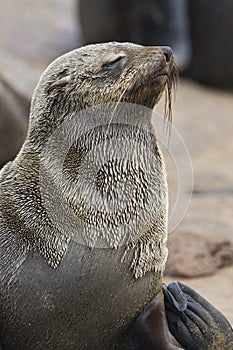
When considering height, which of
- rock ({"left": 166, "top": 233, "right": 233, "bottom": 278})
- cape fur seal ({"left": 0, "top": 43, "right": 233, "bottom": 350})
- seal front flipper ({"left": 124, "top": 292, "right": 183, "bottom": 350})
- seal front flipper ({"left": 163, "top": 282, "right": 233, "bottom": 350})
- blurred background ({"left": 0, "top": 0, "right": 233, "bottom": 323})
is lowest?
blurred background ({"left": 0, "top": 0, "right": 233, "bottom": 323})

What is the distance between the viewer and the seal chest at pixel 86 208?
432 centimetres

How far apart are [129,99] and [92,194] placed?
1.55ft

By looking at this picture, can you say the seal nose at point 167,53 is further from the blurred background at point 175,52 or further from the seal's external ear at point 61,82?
the blurred background at point 175,52

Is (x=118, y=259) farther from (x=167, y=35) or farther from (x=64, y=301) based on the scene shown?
(x=167, y=35)

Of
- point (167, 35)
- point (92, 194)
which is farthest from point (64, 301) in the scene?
point (167, 35)

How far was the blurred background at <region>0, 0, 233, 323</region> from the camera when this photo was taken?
329 inches

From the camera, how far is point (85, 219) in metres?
4.35

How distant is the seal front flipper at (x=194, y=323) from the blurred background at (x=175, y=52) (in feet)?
9.64

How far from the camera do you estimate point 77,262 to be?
431 cm

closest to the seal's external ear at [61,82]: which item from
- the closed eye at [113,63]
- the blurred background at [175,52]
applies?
the closed eye at [113,63]

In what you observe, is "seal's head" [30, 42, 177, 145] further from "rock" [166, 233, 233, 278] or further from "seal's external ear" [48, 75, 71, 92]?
"rock" [166, 233, 233, 278]

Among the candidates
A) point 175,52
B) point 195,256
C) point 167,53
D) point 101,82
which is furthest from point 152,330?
point 175,52

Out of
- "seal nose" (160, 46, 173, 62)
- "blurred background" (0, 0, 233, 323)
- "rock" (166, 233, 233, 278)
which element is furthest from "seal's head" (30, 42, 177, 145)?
"blurred background" (0, 0, 233, 323)

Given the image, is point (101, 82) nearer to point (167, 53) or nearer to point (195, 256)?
point (167, 53)
